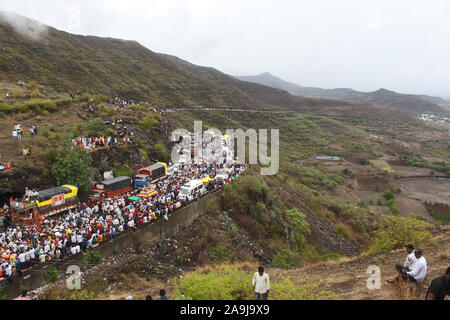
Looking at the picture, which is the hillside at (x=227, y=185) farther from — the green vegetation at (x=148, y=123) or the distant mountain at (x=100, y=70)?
the distant mountain at (x=100, y=70)

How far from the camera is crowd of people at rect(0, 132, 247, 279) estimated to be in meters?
13.2

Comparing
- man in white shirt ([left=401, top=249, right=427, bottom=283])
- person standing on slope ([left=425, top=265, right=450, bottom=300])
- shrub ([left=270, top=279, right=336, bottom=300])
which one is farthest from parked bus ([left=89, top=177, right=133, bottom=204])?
person standing on slope ([left=425, top=265, right=450, bottom=300])

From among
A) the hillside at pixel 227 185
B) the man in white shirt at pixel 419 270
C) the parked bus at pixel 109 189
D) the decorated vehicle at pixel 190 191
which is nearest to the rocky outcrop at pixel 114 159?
the hillside at pixel 227 185

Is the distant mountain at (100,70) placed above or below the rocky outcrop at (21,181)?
above

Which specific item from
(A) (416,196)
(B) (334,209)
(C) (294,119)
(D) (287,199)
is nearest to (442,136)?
(C) (294,119)

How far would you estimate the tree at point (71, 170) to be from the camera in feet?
65.0

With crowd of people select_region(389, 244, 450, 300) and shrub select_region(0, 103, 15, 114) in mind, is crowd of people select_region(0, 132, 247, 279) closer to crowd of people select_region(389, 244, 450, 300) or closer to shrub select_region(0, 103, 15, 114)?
crowd of people select_region(389, 244, 450, 300)

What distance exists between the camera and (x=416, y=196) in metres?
56.7

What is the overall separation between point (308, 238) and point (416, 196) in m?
43.5

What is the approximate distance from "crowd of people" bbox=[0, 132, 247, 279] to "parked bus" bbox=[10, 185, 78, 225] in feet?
1.61

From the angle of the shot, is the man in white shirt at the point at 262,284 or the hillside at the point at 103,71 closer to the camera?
the man in white shirt at the point at 262,284

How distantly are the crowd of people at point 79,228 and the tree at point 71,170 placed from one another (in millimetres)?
2049

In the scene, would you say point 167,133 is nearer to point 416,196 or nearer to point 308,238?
point 308,238

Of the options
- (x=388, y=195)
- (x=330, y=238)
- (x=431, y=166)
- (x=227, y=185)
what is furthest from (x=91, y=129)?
(x=431, y=166)
